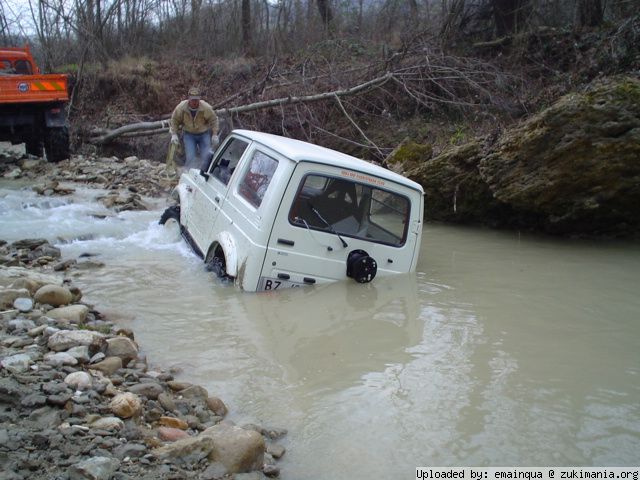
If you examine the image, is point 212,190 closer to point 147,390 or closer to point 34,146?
point 147,390

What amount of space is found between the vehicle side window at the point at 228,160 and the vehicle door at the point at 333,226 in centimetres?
127

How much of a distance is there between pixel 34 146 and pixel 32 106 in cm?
137

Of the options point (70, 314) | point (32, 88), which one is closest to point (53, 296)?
point (70, 314)

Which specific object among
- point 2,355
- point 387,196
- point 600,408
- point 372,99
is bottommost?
point 600,408

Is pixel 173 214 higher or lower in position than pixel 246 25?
lower

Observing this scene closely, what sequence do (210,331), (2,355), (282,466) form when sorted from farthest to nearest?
(210,331), (2,355), (282,466)

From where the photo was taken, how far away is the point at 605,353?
4.95 m

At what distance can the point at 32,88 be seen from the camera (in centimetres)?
1277

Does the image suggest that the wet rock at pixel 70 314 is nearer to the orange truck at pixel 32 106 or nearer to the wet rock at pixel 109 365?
the wet rock at pixel 109 365

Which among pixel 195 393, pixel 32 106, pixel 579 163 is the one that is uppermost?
pixel 32 106

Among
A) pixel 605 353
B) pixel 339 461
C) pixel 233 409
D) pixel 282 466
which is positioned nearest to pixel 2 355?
pixel 233 409

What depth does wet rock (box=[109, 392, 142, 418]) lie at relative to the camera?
3.48m

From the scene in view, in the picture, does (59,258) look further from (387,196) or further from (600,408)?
(600,408)

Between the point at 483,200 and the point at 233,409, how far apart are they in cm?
706
